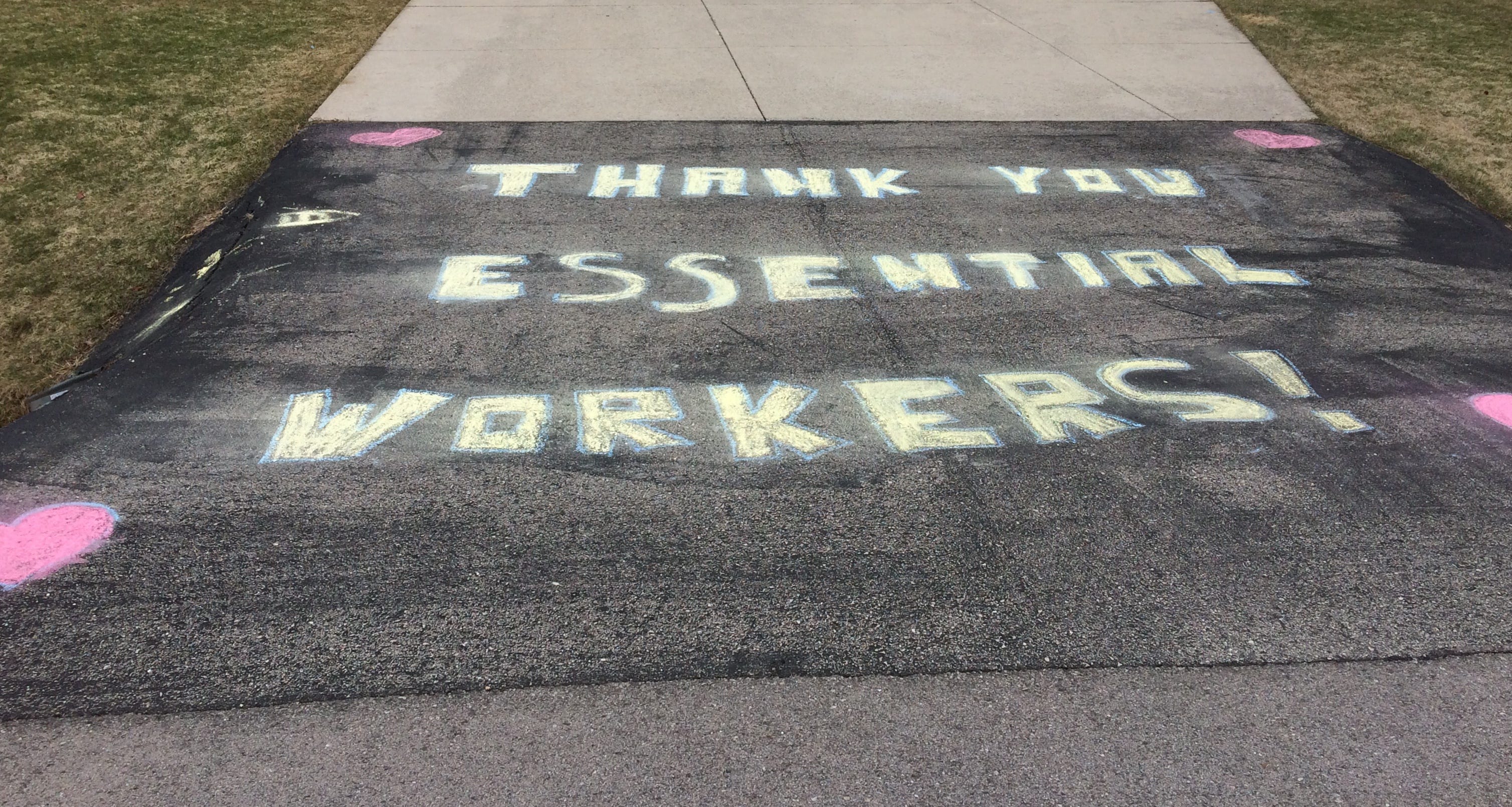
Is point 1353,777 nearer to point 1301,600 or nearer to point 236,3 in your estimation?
point 1301,600

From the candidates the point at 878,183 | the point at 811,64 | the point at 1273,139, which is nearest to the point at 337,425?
the point at 878,183

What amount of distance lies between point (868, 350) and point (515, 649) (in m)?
2.81

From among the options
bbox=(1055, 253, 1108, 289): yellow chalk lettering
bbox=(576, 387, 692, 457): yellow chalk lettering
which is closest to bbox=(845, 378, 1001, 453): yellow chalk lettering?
bbox=(576, 387, 692, 457): yellow chalk lettering

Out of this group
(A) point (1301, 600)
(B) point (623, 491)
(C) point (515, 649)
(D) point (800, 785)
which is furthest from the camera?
(B) point (623, 491)

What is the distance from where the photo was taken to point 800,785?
3.29 m

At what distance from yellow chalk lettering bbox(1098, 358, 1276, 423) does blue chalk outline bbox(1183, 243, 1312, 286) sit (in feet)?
4.23

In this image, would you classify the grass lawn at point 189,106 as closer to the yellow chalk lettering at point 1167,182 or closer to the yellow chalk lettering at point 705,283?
the yellow chalk lettering at point 1167,182

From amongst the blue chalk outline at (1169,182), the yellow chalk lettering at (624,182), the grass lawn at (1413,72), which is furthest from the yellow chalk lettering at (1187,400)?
the grass lawn at (1413,72)

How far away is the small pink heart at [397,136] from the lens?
27.8ft

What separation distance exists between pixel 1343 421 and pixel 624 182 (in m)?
5.11

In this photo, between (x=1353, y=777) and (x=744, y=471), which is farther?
(x=744, y=471)

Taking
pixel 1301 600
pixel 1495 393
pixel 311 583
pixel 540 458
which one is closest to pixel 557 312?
pixel 540 458

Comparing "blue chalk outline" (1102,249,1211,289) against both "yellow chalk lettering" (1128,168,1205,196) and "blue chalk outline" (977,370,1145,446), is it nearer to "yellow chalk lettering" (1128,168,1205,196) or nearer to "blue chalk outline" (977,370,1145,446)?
"yellow chalk lettering" (1128,168,1205,196)

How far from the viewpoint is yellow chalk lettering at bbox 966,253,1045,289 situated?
664 cm
